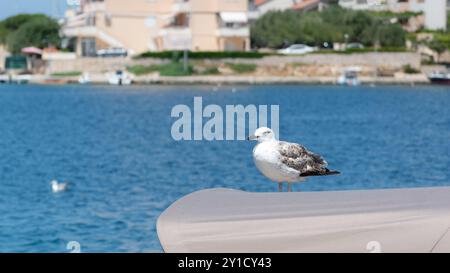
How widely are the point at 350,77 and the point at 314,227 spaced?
186ft

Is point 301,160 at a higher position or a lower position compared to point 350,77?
higher

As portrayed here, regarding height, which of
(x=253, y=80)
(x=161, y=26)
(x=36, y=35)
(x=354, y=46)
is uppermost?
(x=161, y=26)

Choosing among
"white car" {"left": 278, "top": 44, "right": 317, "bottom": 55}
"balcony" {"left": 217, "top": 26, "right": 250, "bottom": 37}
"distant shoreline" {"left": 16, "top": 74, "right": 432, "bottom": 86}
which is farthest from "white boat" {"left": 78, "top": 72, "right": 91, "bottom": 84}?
"white car" {"left": 278, "top": 44, "right": 317, "bottom": 55}

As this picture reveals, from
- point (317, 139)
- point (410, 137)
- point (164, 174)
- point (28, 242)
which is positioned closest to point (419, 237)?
point (28, 242)

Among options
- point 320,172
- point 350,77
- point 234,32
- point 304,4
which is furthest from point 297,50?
point 320,172

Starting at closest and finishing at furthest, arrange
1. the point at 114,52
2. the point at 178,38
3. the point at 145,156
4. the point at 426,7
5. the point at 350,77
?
the point at 145,156 → the point at 178,38 → the point at 114,52 → the point at 426,7 → the point at 350,77

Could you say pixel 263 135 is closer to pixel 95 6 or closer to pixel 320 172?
pixel 320 172

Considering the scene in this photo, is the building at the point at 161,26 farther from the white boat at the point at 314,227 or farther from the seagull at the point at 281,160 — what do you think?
the white boat at the point at 314,227

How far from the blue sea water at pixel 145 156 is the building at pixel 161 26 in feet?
20.3

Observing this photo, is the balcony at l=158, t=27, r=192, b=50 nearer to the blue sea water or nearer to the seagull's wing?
the blue sea water

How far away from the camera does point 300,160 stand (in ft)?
12.1

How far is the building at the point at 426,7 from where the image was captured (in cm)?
5841
